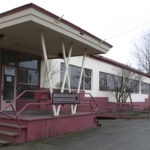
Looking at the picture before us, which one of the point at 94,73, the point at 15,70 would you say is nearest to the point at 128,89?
the point at 94,73

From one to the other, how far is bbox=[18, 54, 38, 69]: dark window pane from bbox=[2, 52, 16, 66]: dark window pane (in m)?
0.36

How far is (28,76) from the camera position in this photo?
12.2 m

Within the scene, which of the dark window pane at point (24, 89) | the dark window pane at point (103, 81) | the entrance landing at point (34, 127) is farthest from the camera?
the dark window pane at point (103, 81)

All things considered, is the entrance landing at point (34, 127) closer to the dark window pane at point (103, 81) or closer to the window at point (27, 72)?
the window at point (27, 72)

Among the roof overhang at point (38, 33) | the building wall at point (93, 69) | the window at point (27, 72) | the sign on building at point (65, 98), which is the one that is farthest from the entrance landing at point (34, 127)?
the building wall at point (93, 69)

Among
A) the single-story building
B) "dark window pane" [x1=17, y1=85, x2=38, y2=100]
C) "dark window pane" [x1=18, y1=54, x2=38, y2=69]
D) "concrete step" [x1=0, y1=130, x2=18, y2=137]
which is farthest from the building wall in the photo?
"concrete step" [x1=0, y1=130, x2=18, y2=137]

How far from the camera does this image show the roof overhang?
7.00 m

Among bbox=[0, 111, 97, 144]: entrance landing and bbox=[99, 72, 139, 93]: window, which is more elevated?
bbox=[99, 72, 139, 93]: window

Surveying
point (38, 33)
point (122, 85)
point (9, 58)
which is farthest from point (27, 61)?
point (122, 85)

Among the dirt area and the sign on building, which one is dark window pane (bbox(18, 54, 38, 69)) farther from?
the dirt area

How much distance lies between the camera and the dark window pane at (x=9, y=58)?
1095cm

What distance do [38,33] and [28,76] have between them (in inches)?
173

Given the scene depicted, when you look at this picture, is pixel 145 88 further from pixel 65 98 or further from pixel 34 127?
pixel 34 127

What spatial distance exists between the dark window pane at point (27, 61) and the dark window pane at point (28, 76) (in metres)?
0.27
